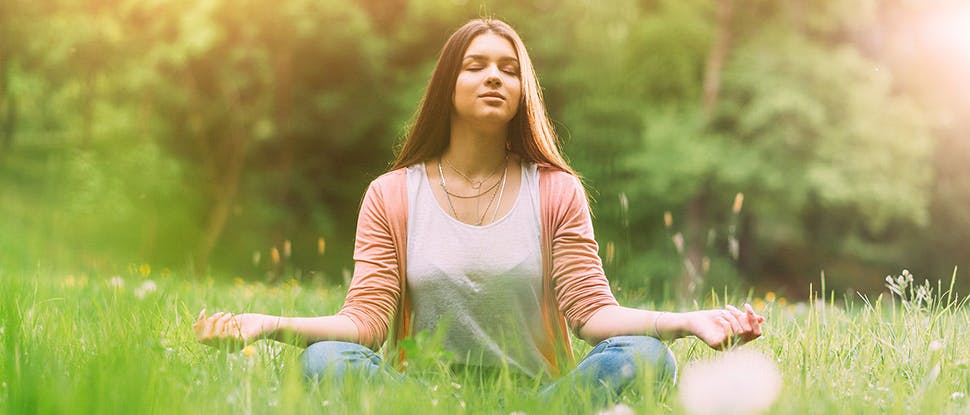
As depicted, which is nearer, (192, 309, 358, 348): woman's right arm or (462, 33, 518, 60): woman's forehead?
(192, 309, 358, 348): woman's right arm

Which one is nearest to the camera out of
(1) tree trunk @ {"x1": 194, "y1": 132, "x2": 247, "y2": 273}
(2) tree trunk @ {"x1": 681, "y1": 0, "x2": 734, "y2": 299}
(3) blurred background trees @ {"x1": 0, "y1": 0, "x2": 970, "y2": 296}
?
(3) blurred background trees @ {"x1": 0, "y1": 0, "x2": 970, "y2": 296}

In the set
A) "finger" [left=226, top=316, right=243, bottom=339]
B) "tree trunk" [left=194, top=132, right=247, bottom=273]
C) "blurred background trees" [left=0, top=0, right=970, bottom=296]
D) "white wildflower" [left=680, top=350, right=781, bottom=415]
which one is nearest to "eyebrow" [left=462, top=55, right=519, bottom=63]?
"finger" [left=226, top=316, right=243, bottom=339]

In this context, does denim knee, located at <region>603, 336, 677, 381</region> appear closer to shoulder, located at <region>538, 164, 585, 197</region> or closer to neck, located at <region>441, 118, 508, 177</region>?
shoulder, located at <region>538, 164, 585, 197</region>

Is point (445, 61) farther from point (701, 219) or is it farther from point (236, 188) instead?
point (236, 188)

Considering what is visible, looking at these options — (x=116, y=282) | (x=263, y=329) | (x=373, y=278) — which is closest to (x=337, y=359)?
(x=263, y=329)

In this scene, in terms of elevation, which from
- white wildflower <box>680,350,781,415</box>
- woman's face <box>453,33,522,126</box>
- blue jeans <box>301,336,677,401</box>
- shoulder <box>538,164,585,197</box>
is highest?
woman's face <box>453,33,522,126</box>

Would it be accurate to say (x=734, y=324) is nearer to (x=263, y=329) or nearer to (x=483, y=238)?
(x=483, y=238)

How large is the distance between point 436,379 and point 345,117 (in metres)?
Answer: 10.9

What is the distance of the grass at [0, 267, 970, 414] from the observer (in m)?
1.77

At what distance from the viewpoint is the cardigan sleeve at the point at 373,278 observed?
9.12 ft

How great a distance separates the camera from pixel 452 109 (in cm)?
302

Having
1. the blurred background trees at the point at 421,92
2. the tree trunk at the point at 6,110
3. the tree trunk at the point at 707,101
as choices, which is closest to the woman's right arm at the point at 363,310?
the blurred background trees at the point at 421,92

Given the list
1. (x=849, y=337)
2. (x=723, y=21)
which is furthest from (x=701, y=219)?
(x=849, y=337)

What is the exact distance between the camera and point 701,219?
41.0 ft
